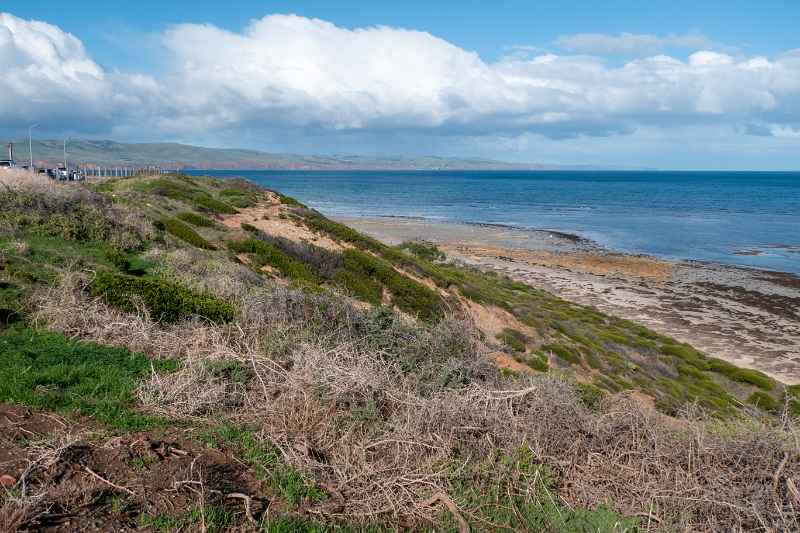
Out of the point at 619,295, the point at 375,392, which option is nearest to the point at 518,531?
the point at 375,392

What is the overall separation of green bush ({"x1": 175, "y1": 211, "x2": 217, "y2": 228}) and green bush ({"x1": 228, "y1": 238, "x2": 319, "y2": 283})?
3416 mm

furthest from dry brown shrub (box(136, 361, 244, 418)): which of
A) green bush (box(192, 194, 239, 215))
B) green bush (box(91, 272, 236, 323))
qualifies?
green bush (box(192, 194, 239, 215))

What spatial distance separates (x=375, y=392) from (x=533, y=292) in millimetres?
24614

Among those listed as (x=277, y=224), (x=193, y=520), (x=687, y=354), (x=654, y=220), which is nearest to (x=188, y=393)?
(x=193, y=520)

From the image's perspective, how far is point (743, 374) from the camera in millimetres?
19328

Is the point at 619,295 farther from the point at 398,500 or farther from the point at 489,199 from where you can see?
the point at 489,199

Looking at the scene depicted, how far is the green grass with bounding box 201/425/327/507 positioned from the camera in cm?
526

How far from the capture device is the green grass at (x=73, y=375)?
6031 mm

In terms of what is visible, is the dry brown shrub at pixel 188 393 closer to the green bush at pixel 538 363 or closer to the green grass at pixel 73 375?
the green grass at pixel 73 375

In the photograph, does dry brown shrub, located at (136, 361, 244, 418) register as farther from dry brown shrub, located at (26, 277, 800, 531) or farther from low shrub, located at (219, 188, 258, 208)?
low shrub, located at (219, 188, 258, 208)

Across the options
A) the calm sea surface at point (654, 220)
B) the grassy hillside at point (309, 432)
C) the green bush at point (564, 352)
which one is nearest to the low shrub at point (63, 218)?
the grassy hillside at point (309, 432)

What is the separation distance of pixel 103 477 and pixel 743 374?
20515 mm

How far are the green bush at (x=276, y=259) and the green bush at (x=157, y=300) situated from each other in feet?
23.6

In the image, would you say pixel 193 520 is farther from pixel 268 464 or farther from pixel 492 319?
pixel 492 319
